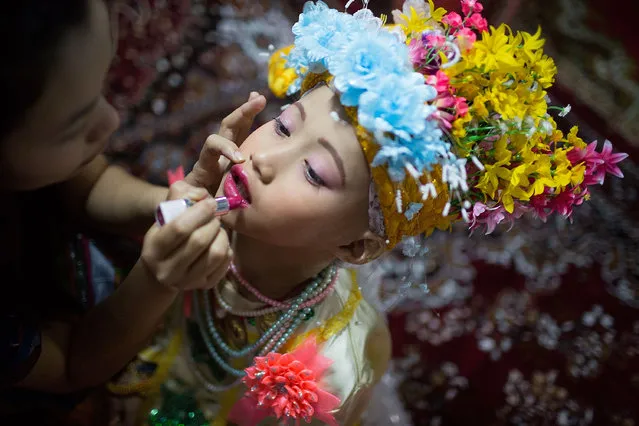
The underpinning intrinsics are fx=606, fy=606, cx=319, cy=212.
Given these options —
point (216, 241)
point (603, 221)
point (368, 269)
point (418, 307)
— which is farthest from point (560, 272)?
point (216, 241)

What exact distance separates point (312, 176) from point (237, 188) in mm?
109

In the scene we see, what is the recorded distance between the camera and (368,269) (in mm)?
1261

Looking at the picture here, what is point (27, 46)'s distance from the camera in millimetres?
446

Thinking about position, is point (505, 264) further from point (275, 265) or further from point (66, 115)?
point (66, 115)

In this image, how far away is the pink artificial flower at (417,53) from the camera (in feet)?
2.76

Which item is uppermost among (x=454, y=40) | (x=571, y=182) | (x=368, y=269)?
(x=454, y=40)

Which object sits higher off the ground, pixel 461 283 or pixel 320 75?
pixel 320 75

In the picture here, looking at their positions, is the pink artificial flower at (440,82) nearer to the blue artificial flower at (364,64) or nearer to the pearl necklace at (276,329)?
the blue artificial flower at (364,64)

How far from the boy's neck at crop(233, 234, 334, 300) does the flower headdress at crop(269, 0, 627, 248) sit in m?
0.14

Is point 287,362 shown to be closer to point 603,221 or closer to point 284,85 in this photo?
point 284,85

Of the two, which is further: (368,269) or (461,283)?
(461,283)

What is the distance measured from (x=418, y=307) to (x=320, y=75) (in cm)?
88

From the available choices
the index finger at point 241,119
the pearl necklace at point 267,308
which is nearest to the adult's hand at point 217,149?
the index finger at point 241,119

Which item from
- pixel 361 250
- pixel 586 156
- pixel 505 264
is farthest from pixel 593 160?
pixel 505 264
